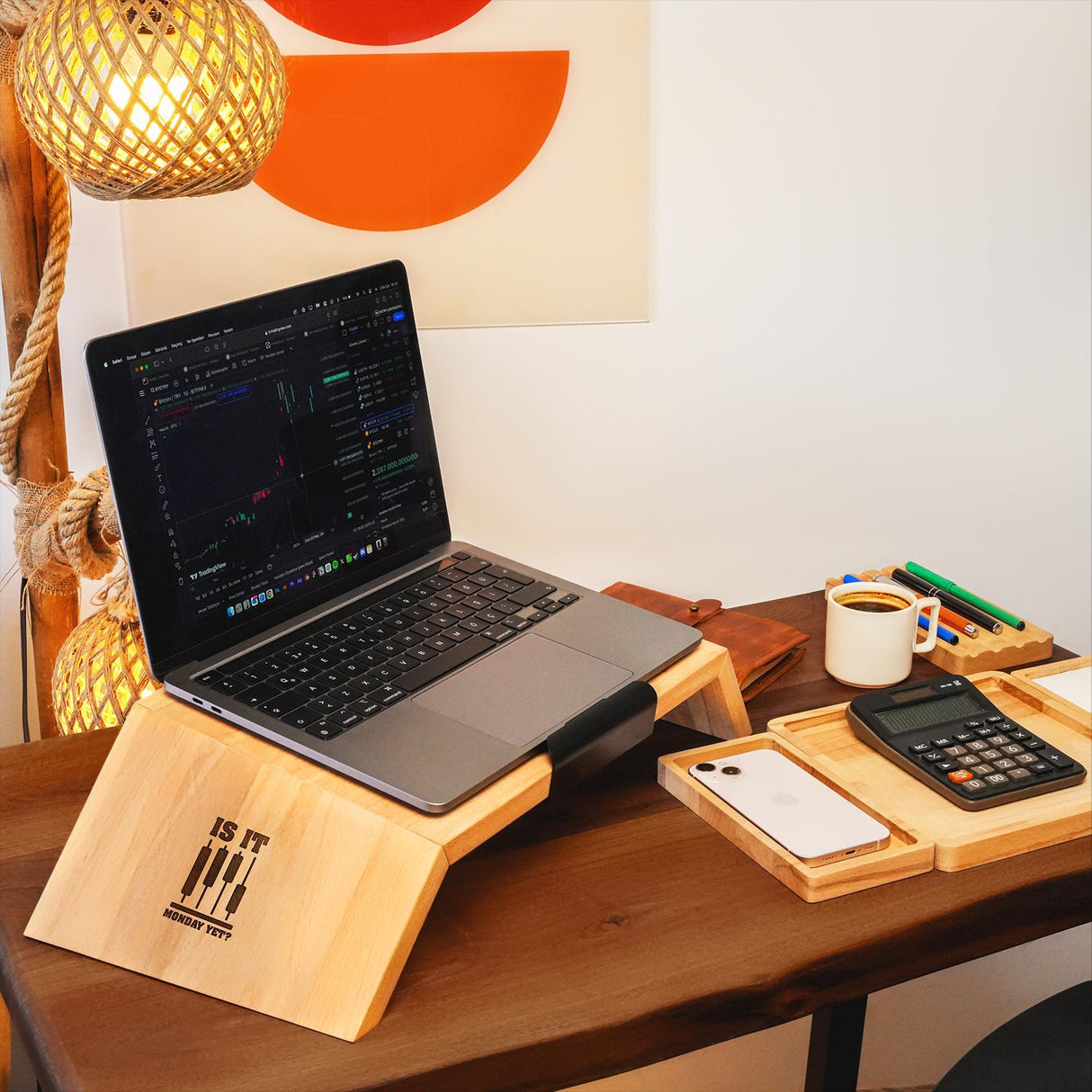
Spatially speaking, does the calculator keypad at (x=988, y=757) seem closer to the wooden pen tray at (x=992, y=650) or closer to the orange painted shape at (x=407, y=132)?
the wooden pen tray at (x=992, y=650)

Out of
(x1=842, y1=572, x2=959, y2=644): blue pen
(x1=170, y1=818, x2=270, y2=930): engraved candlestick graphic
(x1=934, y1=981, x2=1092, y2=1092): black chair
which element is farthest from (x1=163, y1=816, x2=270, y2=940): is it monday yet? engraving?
(x1=842, y1=572, x2=959, y2=644): blue pen

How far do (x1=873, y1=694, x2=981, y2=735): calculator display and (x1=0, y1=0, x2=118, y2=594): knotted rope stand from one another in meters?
0.65

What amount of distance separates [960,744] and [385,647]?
17.8 inches

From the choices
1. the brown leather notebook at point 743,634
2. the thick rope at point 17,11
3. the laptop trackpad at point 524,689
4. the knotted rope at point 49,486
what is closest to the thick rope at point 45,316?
the knotted rope at point 49,486

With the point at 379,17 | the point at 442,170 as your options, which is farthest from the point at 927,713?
the point at 379,17

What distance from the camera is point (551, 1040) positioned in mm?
717

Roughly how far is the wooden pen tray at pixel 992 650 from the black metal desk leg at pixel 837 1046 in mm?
320

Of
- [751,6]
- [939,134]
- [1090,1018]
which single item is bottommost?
[1090,1018]

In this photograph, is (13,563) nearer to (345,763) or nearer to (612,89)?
(345,763)

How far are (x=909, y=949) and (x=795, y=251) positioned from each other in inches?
31.6

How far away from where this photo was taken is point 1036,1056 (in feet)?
3.14

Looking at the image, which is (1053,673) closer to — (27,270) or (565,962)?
(565,962)

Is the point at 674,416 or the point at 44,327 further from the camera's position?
the point at 674,416

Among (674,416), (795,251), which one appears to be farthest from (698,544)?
(795,251)
